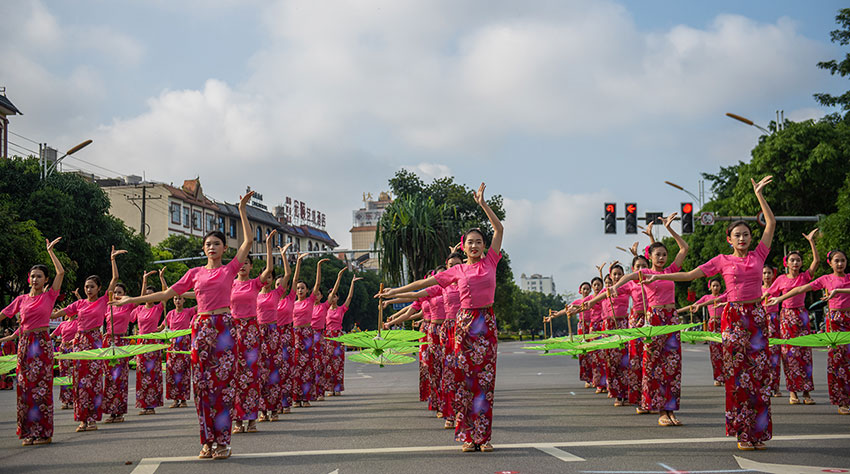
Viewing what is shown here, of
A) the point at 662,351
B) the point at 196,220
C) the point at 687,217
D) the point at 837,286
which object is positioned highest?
the point at 196,220

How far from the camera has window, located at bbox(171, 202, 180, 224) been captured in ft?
223

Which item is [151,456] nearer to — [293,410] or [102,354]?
[102,354]

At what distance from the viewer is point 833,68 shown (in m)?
40.1

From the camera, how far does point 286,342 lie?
1255cm

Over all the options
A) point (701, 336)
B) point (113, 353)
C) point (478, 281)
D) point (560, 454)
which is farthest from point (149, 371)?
point (701, 336)

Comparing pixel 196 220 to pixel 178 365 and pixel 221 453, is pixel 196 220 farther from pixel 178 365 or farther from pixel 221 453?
pixel 221 453

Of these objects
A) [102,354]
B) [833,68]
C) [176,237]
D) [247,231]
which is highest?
[833,68]

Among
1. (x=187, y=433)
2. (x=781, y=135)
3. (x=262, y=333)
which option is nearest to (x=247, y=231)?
(x=187, y=433)

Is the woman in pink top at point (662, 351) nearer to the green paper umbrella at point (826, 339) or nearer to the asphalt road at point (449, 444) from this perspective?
the asphalt road at point (449, 444)

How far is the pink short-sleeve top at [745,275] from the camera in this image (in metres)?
7.95

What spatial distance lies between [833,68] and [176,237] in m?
44.7

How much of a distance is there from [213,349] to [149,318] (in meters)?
6.43

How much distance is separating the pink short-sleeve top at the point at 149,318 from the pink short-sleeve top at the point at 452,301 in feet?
19.2

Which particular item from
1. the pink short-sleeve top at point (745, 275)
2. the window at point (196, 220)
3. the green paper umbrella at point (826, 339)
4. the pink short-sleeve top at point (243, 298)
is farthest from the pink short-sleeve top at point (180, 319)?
the window at point (196, 220)
